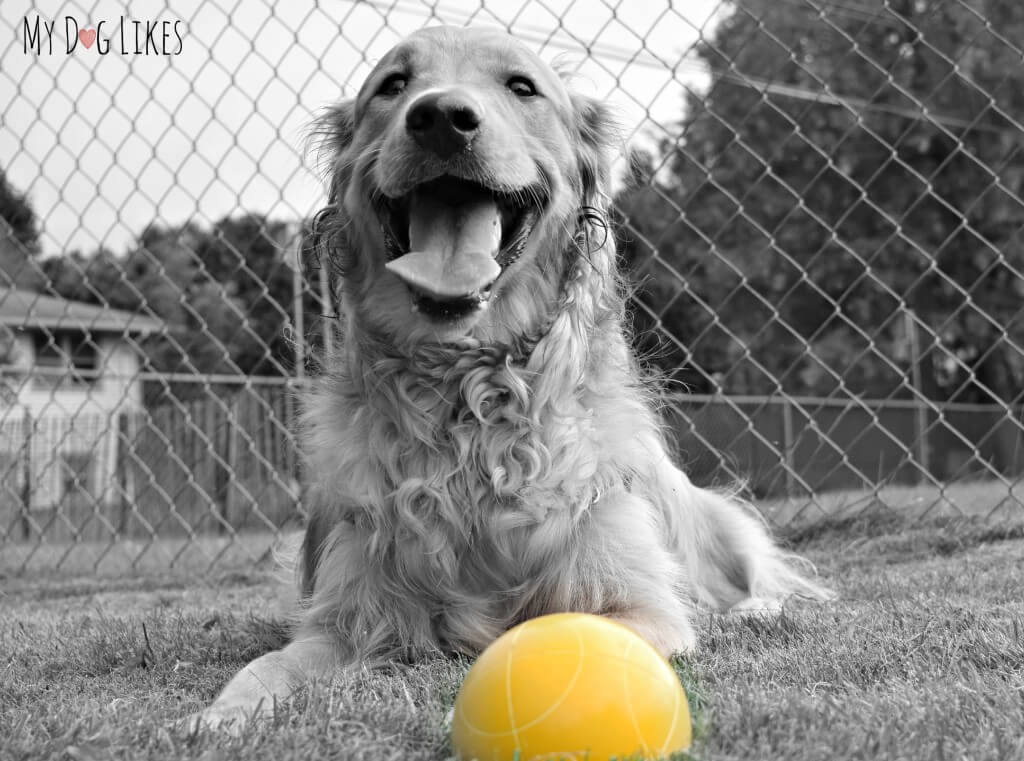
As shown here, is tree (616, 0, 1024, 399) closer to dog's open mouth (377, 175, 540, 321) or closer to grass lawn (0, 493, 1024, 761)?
grass lawn (0, 493, 1024, 761)

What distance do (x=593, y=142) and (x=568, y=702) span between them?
6.47ft

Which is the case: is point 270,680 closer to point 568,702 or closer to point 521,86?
point 568,702

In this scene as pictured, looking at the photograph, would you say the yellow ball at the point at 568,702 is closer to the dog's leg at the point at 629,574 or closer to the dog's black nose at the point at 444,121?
the dog's leg at the point at 629,574

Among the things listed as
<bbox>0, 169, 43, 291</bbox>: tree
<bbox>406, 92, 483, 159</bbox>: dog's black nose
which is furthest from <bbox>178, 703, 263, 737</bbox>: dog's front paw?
<bbox>0, 169, 43, 291</bbox>: tree

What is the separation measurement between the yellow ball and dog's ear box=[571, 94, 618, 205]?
1.64 meters

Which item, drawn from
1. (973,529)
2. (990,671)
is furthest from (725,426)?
(990,671)

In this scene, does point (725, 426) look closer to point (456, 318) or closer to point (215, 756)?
point (456, 318)

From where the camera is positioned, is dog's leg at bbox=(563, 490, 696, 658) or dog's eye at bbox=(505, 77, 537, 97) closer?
dog's leg at bbox=(563, 490, 696, 658)

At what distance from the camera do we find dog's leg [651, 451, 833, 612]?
317 centimetres

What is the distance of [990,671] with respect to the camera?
1.94 meters

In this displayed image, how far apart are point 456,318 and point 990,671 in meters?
1.34

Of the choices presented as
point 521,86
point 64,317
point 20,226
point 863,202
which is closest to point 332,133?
point 521,86

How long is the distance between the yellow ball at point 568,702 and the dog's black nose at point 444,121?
1.30 metres

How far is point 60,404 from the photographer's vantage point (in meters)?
6.83
